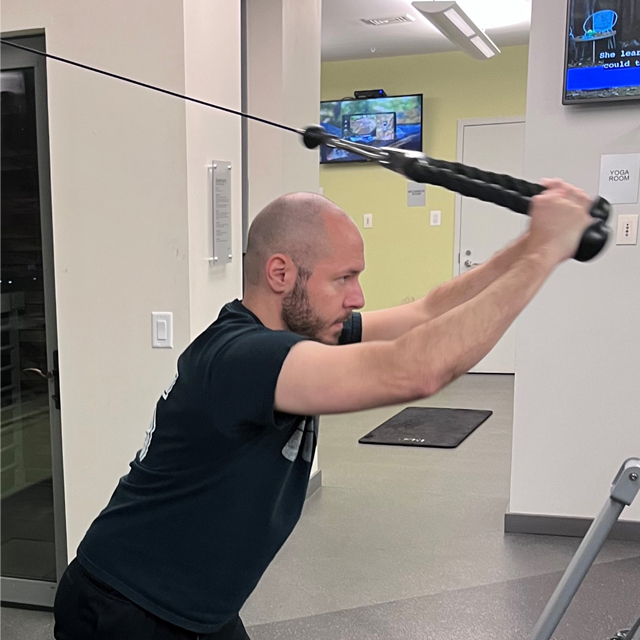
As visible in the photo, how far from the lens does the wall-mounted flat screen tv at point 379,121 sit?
693cm

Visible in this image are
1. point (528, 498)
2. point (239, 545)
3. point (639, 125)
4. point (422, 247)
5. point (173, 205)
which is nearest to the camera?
point (239, 545)

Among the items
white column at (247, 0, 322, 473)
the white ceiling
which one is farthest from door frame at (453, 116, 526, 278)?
white column at (247, 0, 322, 473)

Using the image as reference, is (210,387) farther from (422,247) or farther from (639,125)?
(422,247)

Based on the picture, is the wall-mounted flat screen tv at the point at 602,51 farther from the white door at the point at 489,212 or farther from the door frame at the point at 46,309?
the white door at the point at 489,212

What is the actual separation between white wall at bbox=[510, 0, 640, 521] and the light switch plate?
157cm

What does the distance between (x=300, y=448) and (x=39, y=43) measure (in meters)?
1.90

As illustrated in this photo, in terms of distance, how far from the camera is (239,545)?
128cm

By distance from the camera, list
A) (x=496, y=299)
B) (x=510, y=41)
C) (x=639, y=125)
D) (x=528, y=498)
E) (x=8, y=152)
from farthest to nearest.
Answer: (x=510, y=41)
(x=528, y=498)
(x=639, y=125)
(x=8, y=152)
(x=496, y=299)

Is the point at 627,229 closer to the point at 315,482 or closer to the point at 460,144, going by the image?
the point at 315,482

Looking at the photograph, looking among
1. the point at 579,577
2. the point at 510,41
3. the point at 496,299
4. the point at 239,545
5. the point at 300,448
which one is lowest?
the point at 579,577

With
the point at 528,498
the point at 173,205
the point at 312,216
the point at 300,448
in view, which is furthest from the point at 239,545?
the point at 528,498

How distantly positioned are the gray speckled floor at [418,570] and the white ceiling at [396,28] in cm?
329

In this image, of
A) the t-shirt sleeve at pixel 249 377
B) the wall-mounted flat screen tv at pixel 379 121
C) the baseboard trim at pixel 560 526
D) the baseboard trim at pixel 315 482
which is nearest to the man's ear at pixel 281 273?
the t-shirt sleeve at pixel 249 377

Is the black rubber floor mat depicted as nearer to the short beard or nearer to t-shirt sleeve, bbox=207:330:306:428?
the short beard
